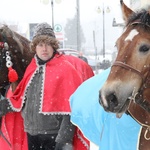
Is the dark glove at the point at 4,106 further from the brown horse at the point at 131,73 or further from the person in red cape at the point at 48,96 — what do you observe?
the brown horse at the point at 131,73

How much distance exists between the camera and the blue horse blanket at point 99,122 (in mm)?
2800

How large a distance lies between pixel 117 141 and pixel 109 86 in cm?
69

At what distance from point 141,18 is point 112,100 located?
64 centimetres

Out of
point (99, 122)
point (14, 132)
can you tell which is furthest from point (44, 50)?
point (14, 132)

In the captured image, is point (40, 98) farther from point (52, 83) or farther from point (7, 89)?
point (7, 89)

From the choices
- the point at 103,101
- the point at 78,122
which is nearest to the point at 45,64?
the point at 78,122

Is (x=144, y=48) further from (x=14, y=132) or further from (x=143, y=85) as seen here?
(x=14, y=132)

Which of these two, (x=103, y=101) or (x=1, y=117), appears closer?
(x=103, y=101)

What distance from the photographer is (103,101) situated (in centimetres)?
236

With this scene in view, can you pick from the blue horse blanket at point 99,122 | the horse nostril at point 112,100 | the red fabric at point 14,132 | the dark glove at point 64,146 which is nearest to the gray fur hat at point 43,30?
the blue horse blanket at point 99,122

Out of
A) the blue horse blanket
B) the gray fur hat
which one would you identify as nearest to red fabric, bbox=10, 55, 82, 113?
the blue horse blanket

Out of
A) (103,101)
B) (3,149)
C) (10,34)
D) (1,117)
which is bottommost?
(3,149)

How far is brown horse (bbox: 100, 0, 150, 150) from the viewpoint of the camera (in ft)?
7.72

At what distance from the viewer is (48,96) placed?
353 centimetres
